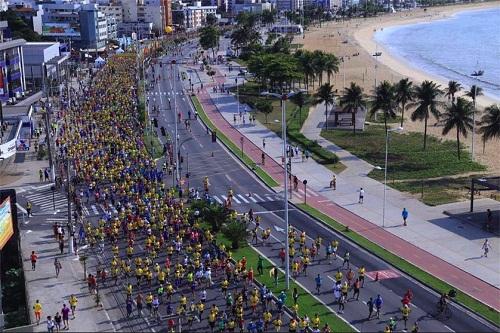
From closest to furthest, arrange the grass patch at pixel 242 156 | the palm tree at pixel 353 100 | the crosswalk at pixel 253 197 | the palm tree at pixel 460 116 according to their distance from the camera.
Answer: the crosswalk at pixel 253 197 → the grass patch at pixel 242 156 → the palm tree at pixel 460 116 → the palm tree at pixel 353 100

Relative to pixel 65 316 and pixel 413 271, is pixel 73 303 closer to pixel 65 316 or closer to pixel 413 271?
→ pixel 65 316

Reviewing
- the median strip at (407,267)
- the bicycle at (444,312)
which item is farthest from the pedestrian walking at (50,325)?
the median strip at (407,267)

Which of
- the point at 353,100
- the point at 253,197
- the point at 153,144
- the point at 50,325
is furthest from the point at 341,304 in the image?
the point at 353,100

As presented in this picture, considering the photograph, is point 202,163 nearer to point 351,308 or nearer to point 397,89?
point 397,89

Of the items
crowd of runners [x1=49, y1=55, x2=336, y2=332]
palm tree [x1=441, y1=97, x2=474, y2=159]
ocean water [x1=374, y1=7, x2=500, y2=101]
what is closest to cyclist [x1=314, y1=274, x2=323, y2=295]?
crowd of runners [x1=49, y1=55, x2=336, y2=332]

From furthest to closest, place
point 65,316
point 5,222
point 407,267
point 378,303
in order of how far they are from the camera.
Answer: point 407,267 → point 5,222 → point 378,303 → point 65,316

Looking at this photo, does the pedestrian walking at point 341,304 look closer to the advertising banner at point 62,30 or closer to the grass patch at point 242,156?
the grass patch at point 242,156
